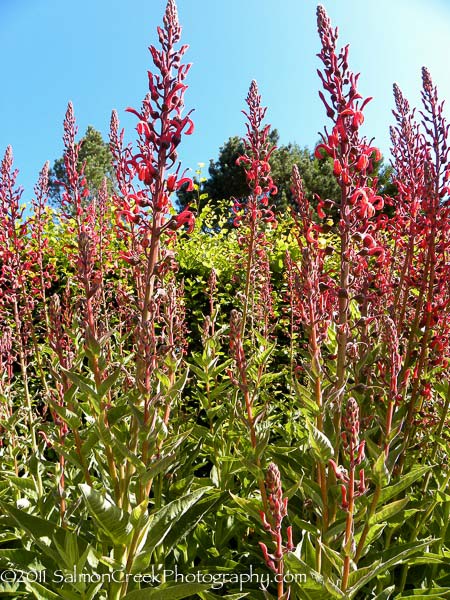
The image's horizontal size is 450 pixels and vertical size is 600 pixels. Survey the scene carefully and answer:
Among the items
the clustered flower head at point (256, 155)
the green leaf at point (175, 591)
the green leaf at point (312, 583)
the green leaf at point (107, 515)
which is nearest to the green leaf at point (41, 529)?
the green leaf at point (107, 515)

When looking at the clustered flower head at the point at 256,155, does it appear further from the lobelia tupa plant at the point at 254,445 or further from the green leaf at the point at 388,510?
the green leaf at the point at 388,510

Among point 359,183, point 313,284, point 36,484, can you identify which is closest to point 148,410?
point 313,284

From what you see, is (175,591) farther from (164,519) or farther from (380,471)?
(380,471)

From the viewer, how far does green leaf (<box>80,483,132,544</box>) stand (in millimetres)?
1708

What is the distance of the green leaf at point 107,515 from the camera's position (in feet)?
5.60

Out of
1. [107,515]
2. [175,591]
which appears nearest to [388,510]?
[175,591]

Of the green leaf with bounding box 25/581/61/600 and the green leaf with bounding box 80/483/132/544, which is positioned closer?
the green leaf with bounding box 80/483/132/544

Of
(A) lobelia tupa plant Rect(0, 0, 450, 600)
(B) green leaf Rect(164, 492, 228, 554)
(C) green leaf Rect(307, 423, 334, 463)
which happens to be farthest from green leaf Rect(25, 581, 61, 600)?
(C) green leaf Rect(307, 423, 334, 463)

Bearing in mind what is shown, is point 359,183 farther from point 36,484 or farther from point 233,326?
point 36,484

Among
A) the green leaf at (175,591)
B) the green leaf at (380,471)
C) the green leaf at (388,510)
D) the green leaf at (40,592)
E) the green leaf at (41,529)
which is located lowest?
the green leaf at (40,592)

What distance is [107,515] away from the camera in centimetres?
175

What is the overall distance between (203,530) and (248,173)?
2689 millimetres

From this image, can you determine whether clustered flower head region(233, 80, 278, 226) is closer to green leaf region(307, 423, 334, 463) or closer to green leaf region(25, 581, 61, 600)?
green leaf region(307, 423, 334, 463)

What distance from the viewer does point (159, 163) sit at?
2.14 m
